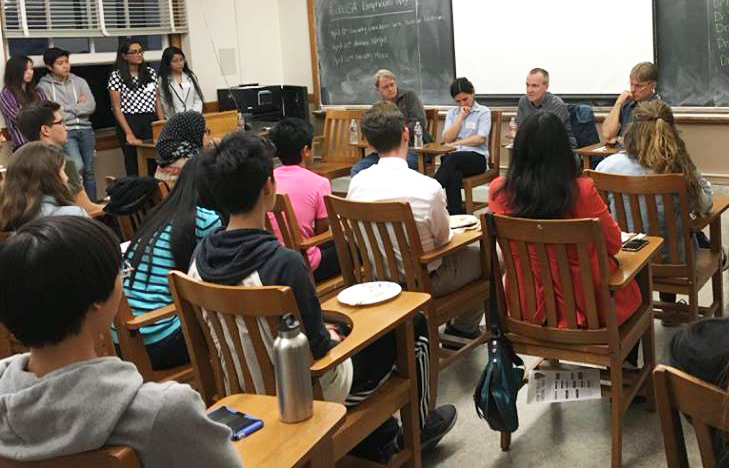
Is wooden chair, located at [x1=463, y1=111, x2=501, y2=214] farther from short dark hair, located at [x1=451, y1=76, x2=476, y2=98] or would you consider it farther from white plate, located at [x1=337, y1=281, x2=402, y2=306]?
white plate, located at [x1=337, y1=281, x2=402, y2=306]

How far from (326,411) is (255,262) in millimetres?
551

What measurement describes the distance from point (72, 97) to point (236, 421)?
5602 millimetres

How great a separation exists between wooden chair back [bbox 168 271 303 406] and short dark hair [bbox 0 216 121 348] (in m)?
0.65

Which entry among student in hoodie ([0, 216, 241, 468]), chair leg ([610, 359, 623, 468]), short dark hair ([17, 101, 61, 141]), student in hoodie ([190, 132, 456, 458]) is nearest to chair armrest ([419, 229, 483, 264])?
student in hoodie ([190, 132, 456, 458])

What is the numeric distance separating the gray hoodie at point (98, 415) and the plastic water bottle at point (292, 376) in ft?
1.09

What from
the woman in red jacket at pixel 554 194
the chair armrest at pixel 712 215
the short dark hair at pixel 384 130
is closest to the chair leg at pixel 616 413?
the woman in red jacket at pixel 554 194

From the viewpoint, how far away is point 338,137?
6254 millimetres

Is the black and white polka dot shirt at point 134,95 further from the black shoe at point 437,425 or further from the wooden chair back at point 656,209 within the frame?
the black shoe at point 437,425

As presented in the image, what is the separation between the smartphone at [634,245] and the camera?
284cm

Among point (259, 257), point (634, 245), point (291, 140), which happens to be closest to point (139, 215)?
point (291, 140)

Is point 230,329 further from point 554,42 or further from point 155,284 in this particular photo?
point 554,42

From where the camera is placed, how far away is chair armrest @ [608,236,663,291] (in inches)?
99.3

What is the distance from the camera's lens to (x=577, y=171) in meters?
2.68

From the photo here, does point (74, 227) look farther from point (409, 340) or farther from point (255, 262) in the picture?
point (409, 340)
